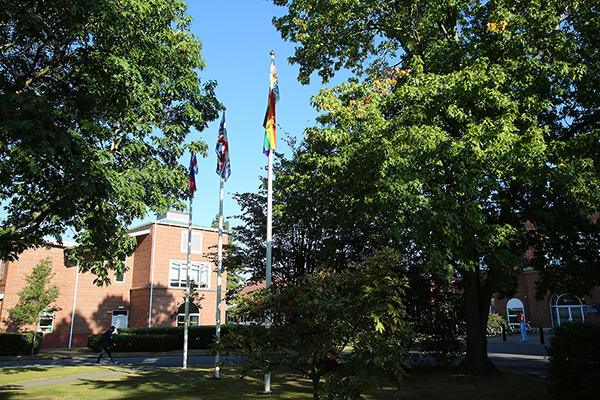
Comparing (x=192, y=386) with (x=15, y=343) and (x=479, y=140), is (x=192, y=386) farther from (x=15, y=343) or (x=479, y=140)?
(x=15, y=343)

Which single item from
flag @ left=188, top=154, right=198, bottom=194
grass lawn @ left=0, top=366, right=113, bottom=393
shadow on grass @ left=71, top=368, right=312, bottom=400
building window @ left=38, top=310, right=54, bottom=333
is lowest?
grass lawn @ left=0, top=366, right=113, bottom=393

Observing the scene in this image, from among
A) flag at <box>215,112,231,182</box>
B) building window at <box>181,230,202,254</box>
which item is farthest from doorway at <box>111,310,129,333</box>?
flag at <box>215,112,231,182</box>

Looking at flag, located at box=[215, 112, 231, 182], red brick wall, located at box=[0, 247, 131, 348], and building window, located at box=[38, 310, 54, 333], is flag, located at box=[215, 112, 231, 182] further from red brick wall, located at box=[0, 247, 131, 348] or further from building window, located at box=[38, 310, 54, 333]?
building window, located at box=[38, 310, 54, 333]

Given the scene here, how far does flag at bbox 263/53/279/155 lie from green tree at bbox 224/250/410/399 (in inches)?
256

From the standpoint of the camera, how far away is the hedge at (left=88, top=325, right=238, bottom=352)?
27703mm

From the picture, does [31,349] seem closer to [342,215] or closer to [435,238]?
[342,215]

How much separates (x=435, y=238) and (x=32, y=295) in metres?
27.9

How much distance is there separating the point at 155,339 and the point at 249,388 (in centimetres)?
1846

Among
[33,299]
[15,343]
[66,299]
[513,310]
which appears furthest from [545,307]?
[15,343]

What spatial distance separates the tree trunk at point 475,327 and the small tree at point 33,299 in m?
26.3

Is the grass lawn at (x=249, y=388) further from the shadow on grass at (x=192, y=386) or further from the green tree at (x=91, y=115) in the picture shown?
the green tree at (x=91, y=115)

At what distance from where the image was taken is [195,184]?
17.6m

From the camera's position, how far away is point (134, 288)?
37281mm

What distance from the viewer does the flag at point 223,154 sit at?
15.9 m
